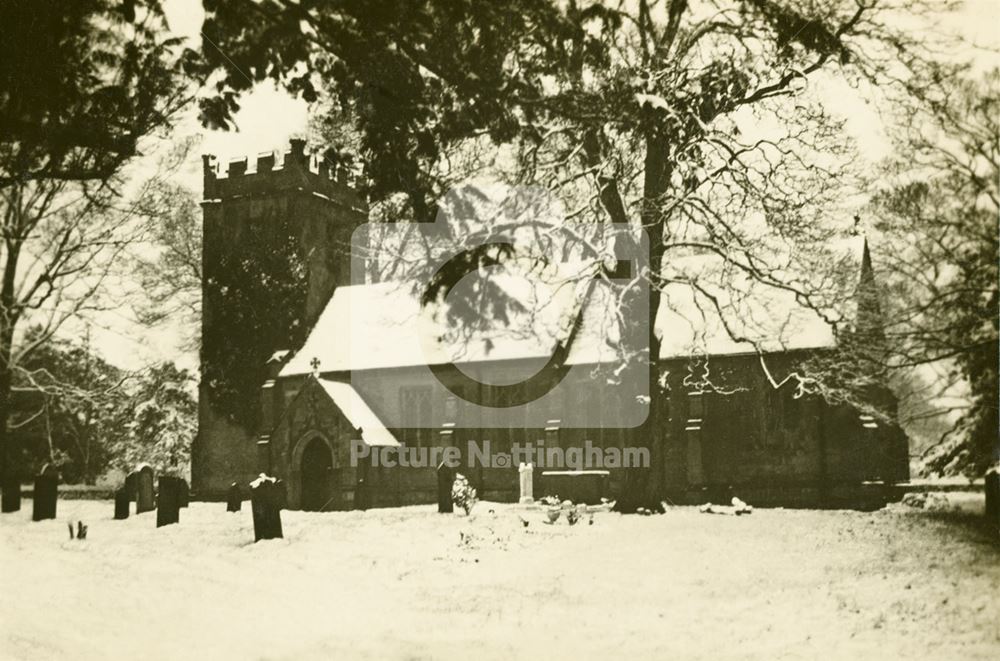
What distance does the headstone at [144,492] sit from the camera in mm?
4625

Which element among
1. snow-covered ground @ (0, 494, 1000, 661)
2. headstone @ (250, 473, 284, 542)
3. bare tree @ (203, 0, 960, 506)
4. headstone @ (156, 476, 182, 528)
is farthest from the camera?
headstone @ (156, 476, 182, 528)

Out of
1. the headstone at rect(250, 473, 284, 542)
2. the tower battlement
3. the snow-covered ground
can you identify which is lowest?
the snow-covered ground

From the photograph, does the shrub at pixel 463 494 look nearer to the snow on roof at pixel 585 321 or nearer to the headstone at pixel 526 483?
the headstone at pixel 526 483

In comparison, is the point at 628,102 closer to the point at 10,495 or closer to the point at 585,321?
the point at 585,321

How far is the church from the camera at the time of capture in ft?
13.9

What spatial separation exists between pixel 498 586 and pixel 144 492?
2100 mm

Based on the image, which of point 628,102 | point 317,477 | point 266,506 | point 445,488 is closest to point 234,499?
point 266,506

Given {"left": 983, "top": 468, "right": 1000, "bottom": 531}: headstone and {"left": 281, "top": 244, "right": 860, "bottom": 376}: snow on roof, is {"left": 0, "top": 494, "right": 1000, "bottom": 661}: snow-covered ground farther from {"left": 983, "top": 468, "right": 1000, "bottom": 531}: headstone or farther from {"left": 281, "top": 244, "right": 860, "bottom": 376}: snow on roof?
{"left": 281, "top": 244, "right": 860, "bottom": 376}: snow on roof

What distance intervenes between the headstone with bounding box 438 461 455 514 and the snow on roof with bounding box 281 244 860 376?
1.84 ft

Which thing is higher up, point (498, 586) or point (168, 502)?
point (168, 502)

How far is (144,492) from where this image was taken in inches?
184

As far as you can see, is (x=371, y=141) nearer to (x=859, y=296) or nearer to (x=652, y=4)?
(x=652, y=4)

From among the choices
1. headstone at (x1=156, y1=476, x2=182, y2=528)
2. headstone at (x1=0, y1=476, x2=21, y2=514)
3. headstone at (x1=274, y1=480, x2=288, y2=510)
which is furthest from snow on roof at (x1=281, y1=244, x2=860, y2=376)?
headstone at (x1=0, y1=476, x2=21, y2=514)

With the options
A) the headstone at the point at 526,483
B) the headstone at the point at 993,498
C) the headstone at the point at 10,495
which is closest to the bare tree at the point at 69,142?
the headstone at the point at 10,495
